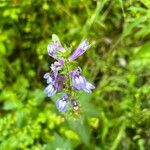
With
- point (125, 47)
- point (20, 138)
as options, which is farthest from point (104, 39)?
point (20, 138)

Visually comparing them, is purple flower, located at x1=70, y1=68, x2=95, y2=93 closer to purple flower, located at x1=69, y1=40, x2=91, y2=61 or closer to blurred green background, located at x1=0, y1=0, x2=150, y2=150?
purple flower, located at x1=69, y1=40, x2=91, y2=61

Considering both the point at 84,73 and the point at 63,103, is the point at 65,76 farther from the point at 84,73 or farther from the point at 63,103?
the point at 84,73

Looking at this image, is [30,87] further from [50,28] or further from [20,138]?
[20,138]

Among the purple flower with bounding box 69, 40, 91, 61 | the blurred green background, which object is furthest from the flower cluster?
the blurred green background

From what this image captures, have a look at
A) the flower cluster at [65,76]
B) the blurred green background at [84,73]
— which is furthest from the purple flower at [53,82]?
the blurred green background at [84,73]

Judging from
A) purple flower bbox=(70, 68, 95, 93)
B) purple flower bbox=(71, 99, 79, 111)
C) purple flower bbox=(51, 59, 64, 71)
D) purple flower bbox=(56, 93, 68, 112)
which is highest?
purple flower bbox=(51, 59, 64, 71)

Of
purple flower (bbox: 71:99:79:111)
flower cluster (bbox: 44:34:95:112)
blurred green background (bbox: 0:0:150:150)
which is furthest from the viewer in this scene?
blurred green background (bbox: 0:0:150:150)
